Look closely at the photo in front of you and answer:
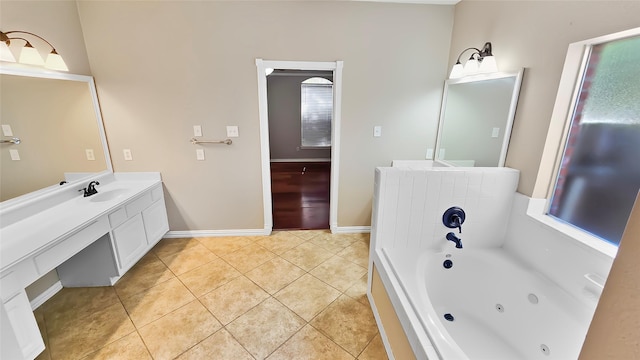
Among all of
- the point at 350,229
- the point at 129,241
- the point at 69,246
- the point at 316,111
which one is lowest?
the point at 350,229

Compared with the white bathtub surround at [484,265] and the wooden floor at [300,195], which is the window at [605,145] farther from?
the wooden floor at [300,195]

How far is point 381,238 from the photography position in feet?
6.32

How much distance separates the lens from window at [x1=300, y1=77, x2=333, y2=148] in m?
6.39

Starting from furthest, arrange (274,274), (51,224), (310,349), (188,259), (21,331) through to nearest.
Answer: (188,259), (274,274), (51,224), (310,349), (21,331)

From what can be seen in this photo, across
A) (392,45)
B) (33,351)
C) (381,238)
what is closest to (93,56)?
(33,351)

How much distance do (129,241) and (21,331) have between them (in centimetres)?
94

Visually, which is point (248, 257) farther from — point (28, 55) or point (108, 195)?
point (28, 55)

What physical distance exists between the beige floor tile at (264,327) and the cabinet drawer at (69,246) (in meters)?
1.17

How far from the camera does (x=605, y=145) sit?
1439 mm

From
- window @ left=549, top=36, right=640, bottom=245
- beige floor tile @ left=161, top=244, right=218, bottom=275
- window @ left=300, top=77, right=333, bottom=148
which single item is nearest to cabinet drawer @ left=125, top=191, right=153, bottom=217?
beige floor tile @ left=161, top=244, right=218, bottom=275

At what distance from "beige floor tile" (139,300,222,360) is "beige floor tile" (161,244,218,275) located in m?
0.57

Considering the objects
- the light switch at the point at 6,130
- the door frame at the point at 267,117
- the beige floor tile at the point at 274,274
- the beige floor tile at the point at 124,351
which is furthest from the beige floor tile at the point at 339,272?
the light switch at the point at 6,130

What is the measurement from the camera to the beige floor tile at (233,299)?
198 cm

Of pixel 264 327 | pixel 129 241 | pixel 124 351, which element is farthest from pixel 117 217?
pixel 264 327
